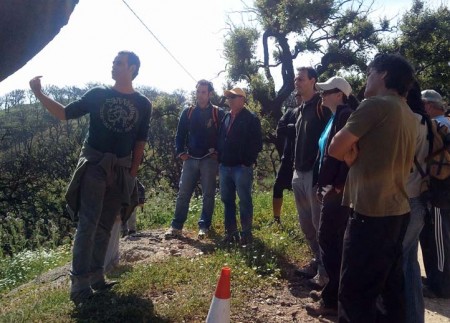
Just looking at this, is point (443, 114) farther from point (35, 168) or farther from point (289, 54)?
point (35, 168)

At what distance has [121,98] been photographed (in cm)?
417

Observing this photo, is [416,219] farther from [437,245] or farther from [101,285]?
[101,285]

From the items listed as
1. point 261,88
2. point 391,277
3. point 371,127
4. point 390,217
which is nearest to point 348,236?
point 390,217

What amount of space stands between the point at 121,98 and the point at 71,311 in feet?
6.04

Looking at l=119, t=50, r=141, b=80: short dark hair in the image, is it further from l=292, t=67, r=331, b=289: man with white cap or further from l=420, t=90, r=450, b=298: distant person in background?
l=420, t=90, r=450, b=298: distant person in background

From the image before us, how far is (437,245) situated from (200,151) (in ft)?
10.6

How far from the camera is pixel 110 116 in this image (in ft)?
13.5

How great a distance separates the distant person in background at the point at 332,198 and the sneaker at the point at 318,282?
50cm

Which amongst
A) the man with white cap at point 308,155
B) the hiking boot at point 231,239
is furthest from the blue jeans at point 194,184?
the man with white cap at point 308,155

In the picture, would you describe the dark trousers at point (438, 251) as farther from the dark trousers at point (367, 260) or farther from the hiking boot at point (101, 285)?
the hiking boot at point (101, 285)

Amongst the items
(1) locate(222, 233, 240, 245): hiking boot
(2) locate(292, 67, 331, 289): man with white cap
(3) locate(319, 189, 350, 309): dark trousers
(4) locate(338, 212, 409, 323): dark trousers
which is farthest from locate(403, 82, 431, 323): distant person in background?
(1) locate(222, 233, 240, 245): hiking boot

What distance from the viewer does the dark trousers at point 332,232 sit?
3.66 metres

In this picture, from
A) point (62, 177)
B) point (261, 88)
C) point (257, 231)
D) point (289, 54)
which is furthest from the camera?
point (62, 177)

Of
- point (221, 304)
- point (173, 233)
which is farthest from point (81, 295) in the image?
point (173, 233)
